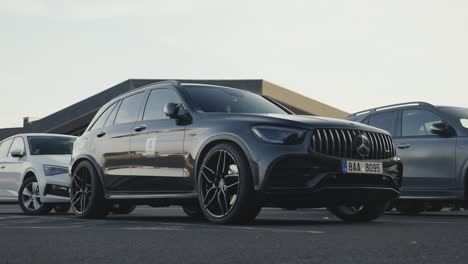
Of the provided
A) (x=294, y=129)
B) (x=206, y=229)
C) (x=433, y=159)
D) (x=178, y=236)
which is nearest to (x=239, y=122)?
(x=294, y=129)

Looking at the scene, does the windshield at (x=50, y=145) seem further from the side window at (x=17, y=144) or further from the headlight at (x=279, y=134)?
the headlight at (x=279, y=134)

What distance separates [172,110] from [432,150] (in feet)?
14.2

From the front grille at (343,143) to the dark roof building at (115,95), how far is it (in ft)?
109

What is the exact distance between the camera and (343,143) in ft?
26.5

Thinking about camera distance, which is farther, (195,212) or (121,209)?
(121,209)

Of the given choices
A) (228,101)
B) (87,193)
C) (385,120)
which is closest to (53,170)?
(87,193)

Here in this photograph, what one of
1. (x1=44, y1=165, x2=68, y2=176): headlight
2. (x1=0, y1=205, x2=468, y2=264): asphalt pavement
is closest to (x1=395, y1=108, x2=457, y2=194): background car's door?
(x1=0, y1=205, x2=468, y2=264): asphalt pavement

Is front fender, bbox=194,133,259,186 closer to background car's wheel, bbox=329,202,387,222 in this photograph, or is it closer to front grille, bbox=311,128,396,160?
front grille, bbox=311,128,396,160

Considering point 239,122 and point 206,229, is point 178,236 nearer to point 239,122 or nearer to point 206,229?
point 206,229

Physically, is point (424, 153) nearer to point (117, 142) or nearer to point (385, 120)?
point (385, 120)

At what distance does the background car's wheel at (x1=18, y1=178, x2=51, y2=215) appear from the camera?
12.7 m

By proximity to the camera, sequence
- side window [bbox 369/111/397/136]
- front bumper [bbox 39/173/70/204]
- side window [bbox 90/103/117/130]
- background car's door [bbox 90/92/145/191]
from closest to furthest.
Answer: background car's door [bbox 90/92/145/191] < side window [bbox 90/103/117/130] < side window [bbox 369/111/397/136] < front bumper [bbox 39/173/70/204]

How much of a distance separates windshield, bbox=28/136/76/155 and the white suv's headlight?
2.73ft

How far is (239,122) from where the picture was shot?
8.07 m
